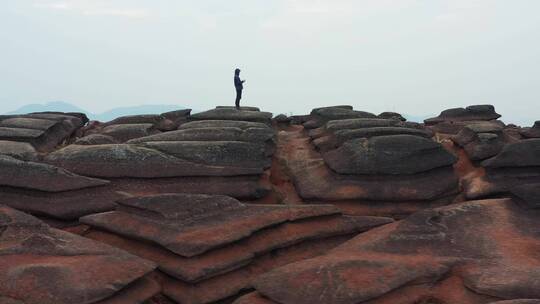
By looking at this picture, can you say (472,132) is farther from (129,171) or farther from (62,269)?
(62,269)

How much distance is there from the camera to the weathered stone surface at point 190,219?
12.1m

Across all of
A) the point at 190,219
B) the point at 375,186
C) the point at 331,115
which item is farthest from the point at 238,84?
the point at 190,219

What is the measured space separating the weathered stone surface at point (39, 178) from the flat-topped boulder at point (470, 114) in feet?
73.4

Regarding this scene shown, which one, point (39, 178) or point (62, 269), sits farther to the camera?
point (39, 178)

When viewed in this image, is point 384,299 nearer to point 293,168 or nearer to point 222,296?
point 222,296

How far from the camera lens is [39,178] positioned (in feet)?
51.4

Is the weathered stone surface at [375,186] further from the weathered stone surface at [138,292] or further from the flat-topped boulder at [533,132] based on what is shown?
the flat-topped boulder at [533,132]

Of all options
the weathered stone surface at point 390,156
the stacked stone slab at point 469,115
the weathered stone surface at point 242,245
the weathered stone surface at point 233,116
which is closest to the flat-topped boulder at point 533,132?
the stacked stone slab at point 469,115

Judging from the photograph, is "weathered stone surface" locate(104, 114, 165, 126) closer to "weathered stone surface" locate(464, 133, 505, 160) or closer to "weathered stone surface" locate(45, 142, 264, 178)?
"weathered stone surface" locate(45, 142, 264, 178)

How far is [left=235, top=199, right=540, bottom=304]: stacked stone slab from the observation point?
409 inches

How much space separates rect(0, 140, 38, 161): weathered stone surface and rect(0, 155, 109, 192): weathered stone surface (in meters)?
2.03

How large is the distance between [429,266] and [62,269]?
8.04 meters

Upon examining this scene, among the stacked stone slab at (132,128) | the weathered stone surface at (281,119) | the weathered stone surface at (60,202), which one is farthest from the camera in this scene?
the weathered stone surface at (281,119)

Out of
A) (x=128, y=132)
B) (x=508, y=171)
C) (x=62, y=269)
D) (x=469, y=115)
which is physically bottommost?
(x=62, y=269)
